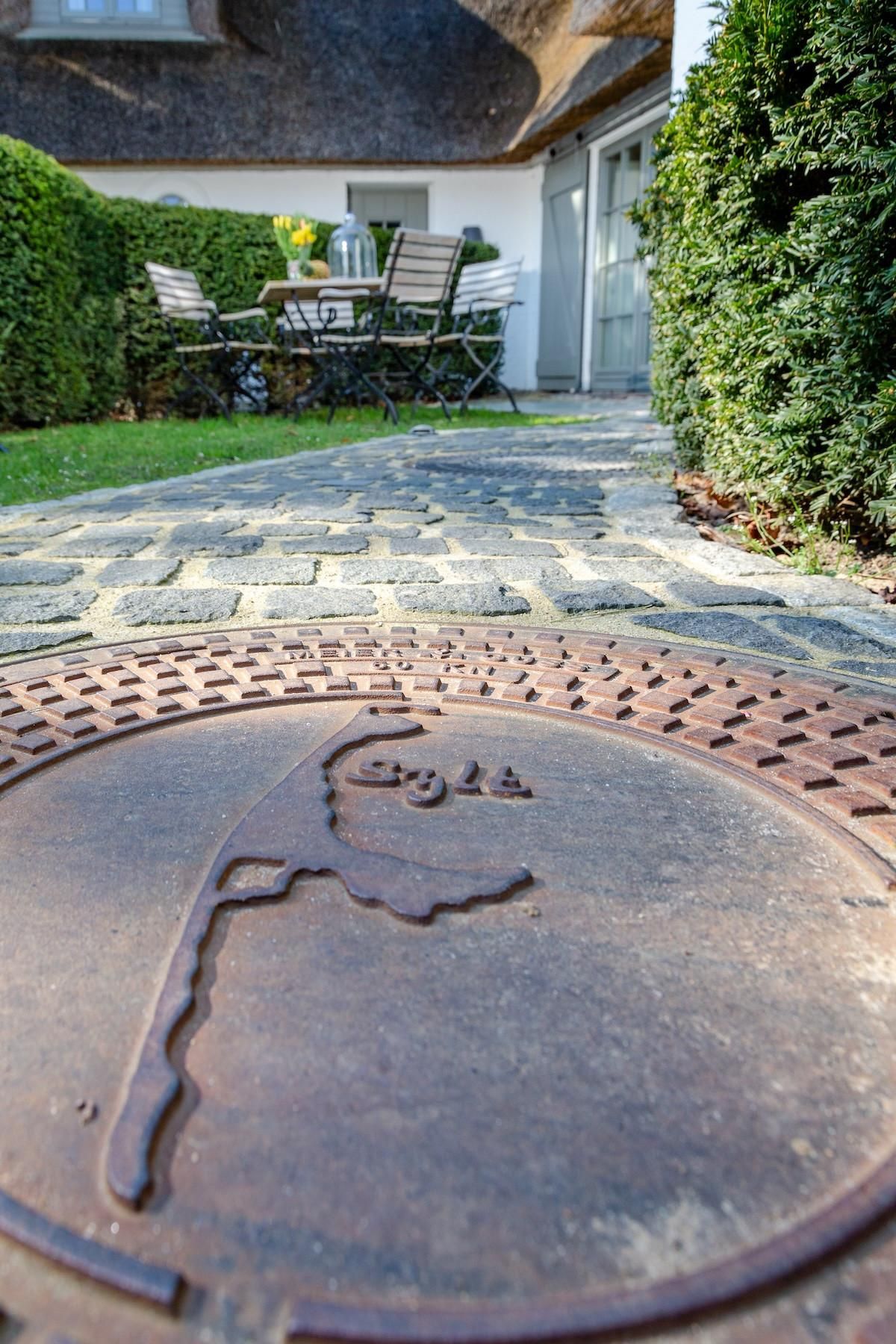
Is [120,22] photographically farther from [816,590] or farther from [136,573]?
[816,590]

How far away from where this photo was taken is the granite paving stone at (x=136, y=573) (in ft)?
8.47

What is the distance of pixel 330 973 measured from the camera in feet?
2.95

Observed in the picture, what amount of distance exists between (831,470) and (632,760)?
1724mm

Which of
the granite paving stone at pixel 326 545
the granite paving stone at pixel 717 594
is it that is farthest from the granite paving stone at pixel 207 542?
the granite paving stone at pixel 717 594

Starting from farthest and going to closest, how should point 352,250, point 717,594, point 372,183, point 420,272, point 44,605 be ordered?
point 372,183, point 352,250, point 420,272, point 717,594, point 44,605

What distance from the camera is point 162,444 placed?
6.36 m

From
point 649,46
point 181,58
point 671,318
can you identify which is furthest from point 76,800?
point 181,58

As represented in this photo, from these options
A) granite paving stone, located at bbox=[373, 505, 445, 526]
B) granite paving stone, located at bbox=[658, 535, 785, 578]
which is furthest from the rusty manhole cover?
granite paving stone, located at bbox=[373, 505, 445, 526]

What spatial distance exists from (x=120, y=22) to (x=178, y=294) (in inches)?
311

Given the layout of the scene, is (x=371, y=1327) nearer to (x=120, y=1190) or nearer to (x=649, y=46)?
(x=120, y=1190)

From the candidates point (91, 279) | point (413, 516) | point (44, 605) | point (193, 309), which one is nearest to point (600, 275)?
point (193, 309)

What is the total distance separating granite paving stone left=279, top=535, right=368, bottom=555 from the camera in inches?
119

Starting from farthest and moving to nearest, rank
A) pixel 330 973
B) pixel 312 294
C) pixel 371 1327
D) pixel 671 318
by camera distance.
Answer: pixel 312 294, pixel 671 318, pixel 330 973, pixel 371 1327

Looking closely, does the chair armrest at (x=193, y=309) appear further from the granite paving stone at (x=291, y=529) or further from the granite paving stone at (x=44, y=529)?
the granite paving stone at (x=291, y=529)
